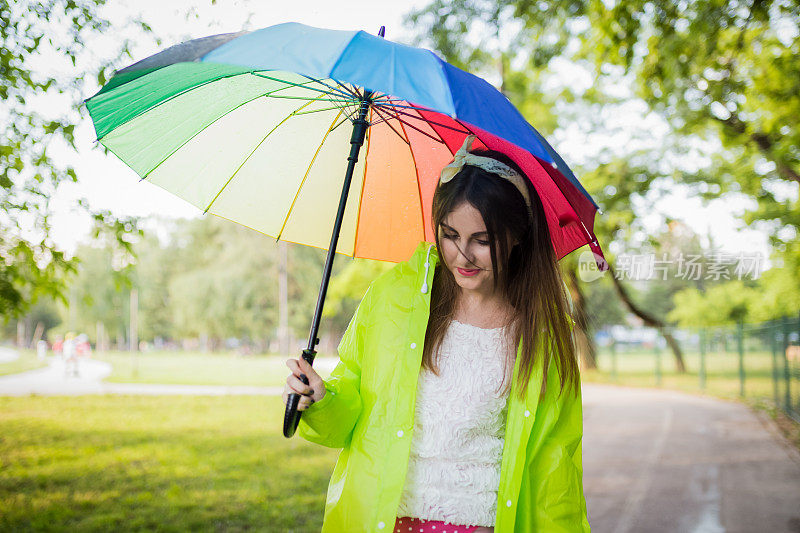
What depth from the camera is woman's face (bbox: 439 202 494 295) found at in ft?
6.85

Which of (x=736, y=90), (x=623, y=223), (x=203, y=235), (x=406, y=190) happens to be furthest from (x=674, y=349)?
(x=203, y=235)

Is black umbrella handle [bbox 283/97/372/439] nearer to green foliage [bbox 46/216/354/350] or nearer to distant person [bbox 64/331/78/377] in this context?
distant person [bbox 64/331/78/377]

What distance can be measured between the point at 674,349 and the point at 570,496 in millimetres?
27067

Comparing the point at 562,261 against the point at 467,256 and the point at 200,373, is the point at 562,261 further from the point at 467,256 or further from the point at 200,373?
the point at 200,373

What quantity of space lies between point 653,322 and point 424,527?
23.4m

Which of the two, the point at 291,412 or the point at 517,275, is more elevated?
the point at 517,275

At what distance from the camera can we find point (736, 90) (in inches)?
367

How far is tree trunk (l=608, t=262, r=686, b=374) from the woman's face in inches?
781

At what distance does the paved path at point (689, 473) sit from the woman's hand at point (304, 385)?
14.9ft

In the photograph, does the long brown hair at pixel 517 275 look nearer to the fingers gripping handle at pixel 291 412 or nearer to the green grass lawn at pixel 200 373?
the fingers gripping handle at pixel 291 412

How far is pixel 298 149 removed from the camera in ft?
8.66

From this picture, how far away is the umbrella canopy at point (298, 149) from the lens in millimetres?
2211

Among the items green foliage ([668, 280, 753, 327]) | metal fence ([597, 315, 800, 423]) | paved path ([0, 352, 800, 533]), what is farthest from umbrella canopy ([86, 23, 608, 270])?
green foliage ([668, 280, 753, 327])

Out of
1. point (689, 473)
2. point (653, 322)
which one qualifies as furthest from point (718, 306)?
point (689, 473)
